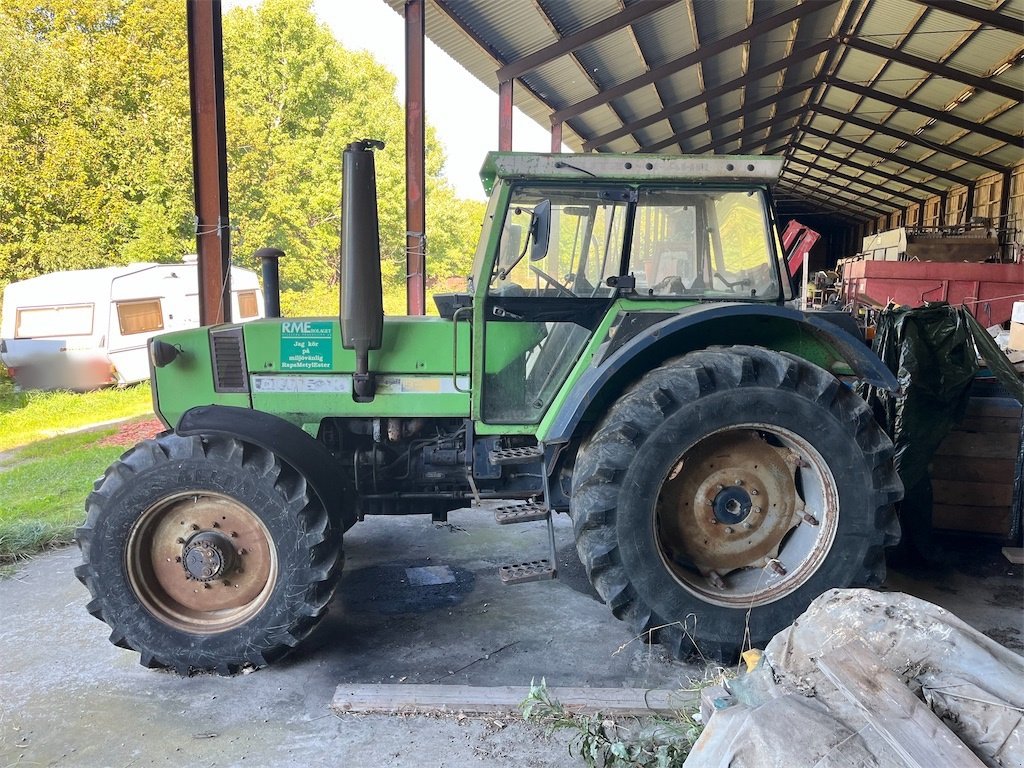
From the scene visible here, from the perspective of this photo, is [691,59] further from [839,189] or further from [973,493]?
[839,189]

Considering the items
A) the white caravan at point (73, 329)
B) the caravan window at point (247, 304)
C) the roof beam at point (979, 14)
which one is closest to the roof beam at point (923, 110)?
the roof beam at point (979, 14)

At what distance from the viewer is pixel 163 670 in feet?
10.7

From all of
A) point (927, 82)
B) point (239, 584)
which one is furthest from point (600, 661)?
point (927, 82)

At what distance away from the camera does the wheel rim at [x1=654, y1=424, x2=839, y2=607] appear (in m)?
3.46

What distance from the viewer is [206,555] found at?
318 centimetres

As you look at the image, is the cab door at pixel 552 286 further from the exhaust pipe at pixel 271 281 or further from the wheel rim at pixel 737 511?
the exhaust pipe at pixel 271 281

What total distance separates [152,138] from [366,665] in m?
15.6

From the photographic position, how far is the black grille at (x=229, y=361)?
3.69 m

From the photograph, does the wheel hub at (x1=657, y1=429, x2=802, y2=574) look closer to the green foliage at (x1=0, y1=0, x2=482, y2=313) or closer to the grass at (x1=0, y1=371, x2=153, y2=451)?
the green foliage at (x1=0, y1=0, x2=482, y2=313)

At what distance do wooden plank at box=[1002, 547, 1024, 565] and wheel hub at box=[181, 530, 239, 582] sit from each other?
4.23 m

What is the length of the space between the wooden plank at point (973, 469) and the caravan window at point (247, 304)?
38.8 ft

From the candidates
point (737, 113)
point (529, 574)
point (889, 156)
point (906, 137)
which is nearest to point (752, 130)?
point (737, 113)

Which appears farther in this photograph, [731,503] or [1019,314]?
[1019,314]

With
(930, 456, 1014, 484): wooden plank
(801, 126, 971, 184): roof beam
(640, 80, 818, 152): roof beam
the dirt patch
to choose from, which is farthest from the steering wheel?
(801, 126, 971, 184): roof beam
